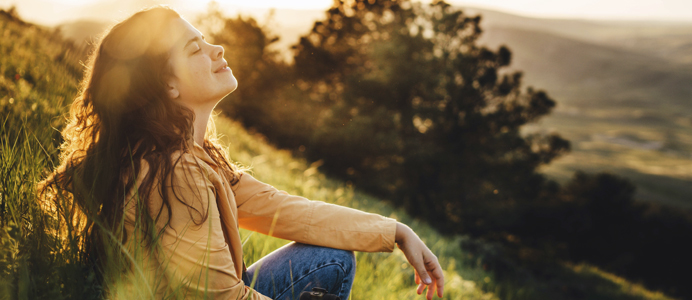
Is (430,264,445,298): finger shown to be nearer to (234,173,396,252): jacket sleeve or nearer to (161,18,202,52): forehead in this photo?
(234,173,396,252): jacket sleeve

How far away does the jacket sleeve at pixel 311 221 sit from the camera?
1.65m

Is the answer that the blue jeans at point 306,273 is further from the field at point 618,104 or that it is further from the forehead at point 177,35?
the field at point 618,104

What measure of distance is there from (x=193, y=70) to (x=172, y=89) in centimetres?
12

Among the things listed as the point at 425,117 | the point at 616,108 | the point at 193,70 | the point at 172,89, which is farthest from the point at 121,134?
the point at 616,108

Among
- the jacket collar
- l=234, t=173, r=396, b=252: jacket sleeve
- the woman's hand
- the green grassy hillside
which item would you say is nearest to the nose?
the jacket collar

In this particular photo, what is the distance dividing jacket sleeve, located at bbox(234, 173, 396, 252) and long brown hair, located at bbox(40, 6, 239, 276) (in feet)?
1.50

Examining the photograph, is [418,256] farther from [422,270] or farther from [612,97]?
[612,97]

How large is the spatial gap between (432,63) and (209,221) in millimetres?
17575

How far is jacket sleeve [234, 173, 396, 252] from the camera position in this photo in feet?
5.40

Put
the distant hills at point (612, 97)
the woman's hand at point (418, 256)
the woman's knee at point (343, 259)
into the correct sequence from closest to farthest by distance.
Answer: the woman's knee at point (343, 259) → the woman's hand at point (418, 256) → the distant hills at point (612, 97)

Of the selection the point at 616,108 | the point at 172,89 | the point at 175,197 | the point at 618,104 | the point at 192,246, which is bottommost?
the point at 616,108

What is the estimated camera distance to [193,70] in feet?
5.00

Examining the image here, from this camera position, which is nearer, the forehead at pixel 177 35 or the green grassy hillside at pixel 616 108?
the forehead at pixel 177 35

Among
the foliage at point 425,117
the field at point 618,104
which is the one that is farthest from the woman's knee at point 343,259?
the field at point 618,104
